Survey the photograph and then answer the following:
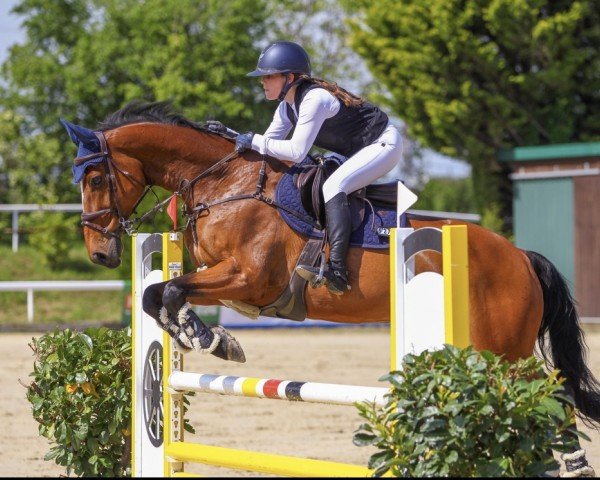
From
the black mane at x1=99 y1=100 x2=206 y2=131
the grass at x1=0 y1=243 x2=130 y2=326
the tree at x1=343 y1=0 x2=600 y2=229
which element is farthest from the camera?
the tree at x1=343 y1=0 x2=600 y2=229

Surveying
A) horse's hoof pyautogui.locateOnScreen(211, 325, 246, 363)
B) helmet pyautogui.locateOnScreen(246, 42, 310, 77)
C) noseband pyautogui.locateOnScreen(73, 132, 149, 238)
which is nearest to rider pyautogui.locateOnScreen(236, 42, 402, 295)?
helmet pyautogui.locateOnScreen(246, 42, 310, 77)

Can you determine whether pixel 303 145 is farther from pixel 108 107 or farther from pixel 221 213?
pixel 108 107

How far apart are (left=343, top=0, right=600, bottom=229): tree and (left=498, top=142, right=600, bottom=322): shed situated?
2749mm

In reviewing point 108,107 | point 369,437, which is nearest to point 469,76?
point 108,107

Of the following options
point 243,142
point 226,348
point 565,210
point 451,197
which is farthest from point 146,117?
point 451,197

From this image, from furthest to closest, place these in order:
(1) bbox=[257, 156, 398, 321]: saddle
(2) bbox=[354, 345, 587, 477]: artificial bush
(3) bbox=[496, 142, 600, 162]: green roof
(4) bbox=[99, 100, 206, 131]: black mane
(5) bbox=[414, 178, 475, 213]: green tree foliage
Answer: (5) bbox=[414, 178, 475, 213]: green tree foliage
(3) bbox=[496, 142, 600, 162]: green roof
(4) bbox=[99, 100, 206, 131]: black mane
(1) bbox=[257, 156, 398, 321]: saddle
(2) bbox=[354, 345, 587, 477]: artificial bush

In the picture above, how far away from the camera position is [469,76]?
20.8 m

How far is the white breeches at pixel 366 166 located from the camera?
15.3 feet

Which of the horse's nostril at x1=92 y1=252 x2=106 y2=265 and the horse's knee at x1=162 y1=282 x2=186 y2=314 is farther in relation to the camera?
the horse's nostril at x1=92 y1=252 x2=106 y2=265

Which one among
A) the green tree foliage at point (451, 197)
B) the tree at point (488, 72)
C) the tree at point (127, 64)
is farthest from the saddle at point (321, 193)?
the green tree foliage at point (451, 197)

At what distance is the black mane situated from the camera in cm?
505

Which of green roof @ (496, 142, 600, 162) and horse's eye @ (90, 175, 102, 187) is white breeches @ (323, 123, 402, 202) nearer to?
horse's eye @ (90, 175, 102, 187)

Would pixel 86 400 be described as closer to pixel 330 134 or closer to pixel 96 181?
pixel 96 181

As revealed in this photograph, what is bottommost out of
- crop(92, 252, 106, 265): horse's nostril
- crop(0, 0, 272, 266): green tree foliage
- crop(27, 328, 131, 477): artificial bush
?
crop(27, 328, 131, 477): artificial bush
